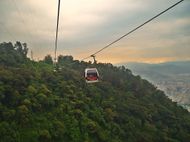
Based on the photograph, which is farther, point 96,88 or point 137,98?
point 137,98

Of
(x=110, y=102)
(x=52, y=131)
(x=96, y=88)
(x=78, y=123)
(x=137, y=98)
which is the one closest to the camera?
(x=52, y=131)

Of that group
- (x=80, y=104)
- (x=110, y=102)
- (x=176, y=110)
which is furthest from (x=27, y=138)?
(x=176, y=110)

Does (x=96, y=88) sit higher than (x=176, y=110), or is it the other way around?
(x=96, y=88)

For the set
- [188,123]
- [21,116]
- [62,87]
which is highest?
[62,87]

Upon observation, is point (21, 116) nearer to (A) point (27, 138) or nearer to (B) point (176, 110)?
(A) point (27, 138)

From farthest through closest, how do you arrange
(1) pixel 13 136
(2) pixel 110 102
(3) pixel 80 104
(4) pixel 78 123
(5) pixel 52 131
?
(2) pixel 110 102, (3) pixel 80 104, (4) pixel 78 123, (5) pixel 52 131, (1) pixel 13 136

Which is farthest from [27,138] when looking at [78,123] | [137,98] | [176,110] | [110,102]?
[176,110]
